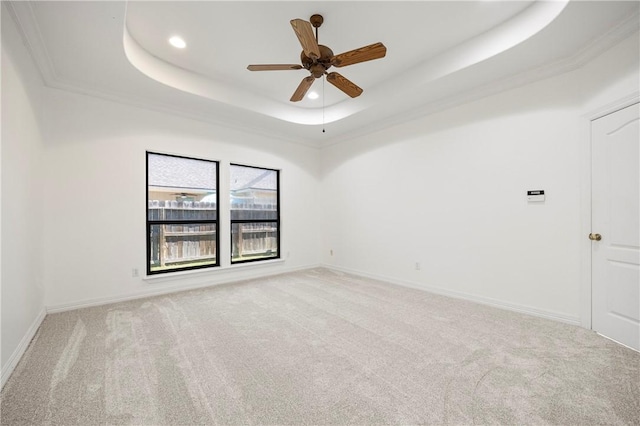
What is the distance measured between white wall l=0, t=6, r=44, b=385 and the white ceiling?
14.3 inches

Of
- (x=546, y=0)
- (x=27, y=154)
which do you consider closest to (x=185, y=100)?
(x=27, y=154)

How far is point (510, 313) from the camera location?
3.25 m

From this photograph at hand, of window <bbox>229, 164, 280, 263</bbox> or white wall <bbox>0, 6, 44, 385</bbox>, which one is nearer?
white wall <bbox>0, 6, 44, 385</bbox>

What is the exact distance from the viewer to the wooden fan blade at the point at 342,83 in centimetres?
288

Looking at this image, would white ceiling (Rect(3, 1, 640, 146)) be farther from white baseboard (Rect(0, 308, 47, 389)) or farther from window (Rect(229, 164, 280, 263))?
white baseboard (Rect(0, 308, 47, 389))

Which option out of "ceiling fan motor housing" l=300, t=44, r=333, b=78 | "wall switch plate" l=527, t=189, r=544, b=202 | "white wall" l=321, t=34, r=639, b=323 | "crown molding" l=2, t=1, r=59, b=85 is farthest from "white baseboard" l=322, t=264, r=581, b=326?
"crown molding" l=2, t=1, r=59, b=85

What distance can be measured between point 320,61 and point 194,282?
3715mm

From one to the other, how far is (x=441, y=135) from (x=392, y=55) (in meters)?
1.40

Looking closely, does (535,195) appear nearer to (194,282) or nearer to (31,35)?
(194,282)

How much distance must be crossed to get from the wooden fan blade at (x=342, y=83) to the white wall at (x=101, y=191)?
8.30 ft

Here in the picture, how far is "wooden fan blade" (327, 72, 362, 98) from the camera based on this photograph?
2882mm

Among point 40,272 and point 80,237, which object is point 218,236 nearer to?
point 80,237

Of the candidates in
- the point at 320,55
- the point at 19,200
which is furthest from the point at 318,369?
the point at 19,200

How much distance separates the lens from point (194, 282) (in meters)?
4.37
